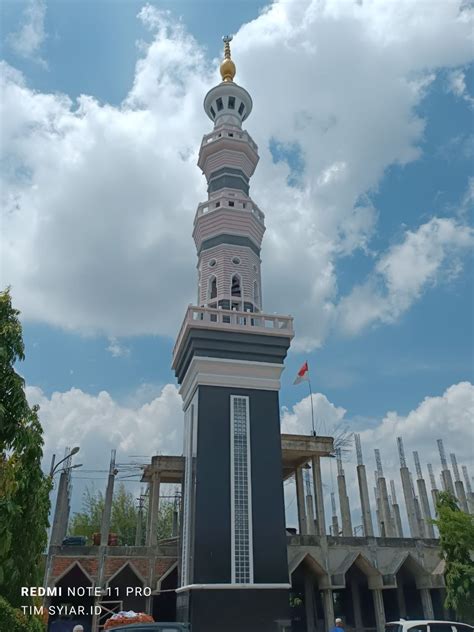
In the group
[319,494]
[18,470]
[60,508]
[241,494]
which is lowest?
[18,470]

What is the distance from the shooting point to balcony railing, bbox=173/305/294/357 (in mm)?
25188

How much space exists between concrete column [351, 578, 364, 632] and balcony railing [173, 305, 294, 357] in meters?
Answer: 17.6

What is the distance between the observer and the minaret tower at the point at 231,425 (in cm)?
2084

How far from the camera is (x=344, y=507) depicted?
33344 mm

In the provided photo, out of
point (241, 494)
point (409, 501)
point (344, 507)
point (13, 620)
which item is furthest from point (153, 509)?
point (13, 620)

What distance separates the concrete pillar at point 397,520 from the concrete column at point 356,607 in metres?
16.5

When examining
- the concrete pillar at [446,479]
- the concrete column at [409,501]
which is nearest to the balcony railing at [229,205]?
the concrete column at [409,501]

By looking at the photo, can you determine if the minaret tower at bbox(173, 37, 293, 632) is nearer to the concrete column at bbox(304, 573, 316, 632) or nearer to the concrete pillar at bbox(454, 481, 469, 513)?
the concrete column at bbox(304, 573, 316, 632)

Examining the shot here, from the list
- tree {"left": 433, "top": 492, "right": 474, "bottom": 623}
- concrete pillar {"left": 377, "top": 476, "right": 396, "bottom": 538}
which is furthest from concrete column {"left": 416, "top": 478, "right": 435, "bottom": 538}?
tree {"left": 433, "top": 492, "right": 474, "bottom": 623}

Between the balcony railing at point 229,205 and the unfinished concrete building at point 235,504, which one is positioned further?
the balcony railing at point 229,205

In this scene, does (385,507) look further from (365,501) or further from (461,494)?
(365,501)

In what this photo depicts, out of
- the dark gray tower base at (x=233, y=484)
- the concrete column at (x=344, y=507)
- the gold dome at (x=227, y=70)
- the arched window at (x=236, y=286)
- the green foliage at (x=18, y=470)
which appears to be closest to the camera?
the green foliage at (x=18, y=470)

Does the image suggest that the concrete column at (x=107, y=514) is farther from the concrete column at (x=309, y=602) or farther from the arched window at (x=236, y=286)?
the arched window at (x=236, y=286)

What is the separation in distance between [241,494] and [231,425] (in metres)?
2.89
